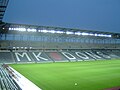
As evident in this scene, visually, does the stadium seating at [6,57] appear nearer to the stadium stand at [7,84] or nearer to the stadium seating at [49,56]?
the stadium seating at [49,56]

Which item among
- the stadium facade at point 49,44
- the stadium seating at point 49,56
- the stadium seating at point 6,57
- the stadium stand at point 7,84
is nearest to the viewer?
the stadium stand at point 7,84

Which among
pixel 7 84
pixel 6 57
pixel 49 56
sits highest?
pixel 7 84

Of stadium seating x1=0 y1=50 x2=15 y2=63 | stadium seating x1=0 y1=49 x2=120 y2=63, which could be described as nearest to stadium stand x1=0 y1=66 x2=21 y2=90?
stadium seating x1=0 y1=50 x2=15 y2=63

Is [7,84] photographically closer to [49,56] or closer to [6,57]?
[6,57]

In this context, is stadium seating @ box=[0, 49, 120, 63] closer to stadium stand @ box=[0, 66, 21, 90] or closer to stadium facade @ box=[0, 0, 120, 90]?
stadium facade @ box=[0, 0, 120, 90]

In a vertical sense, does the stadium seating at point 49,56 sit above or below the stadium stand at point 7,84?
below

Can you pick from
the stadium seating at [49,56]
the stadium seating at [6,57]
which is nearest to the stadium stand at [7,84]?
the stadium seating at [6,57]

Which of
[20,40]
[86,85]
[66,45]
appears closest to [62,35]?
[66,45]

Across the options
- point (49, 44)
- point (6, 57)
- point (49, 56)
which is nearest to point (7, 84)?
point (6, 57)

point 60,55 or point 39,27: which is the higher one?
point 39,27

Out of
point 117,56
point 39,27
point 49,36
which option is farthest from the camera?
point 117,56

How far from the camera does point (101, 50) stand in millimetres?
73875

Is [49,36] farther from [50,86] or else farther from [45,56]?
[50,86]

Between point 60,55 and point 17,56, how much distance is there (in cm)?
1375
